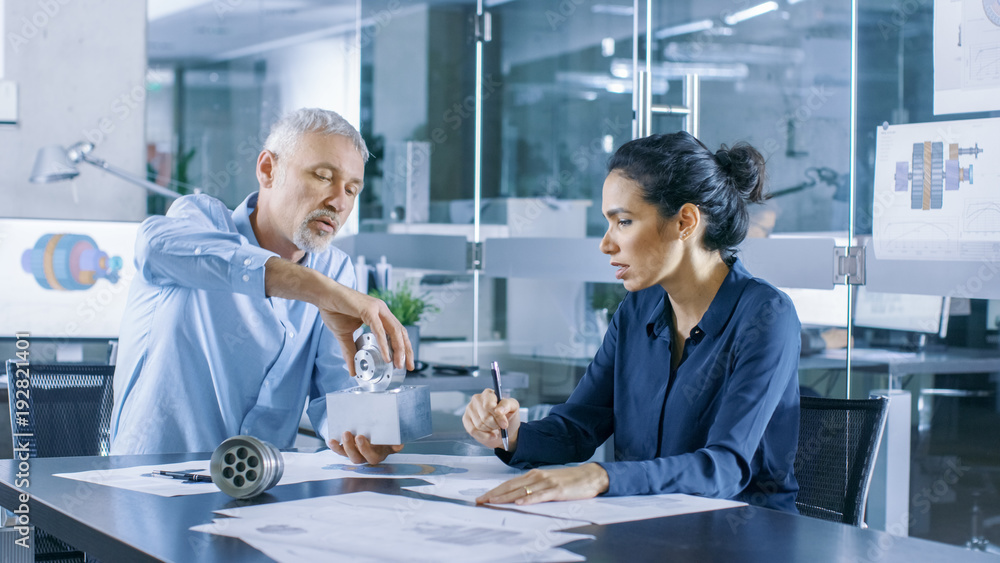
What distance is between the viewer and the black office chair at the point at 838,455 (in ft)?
6.15

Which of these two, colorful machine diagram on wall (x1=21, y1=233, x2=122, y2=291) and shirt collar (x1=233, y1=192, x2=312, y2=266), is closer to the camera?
shirt collar (x1=233, y1=192, x2=312, y2=266)

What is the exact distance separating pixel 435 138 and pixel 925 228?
2691 millimetres

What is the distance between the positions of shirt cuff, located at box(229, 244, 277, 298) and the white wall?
3.18 meters

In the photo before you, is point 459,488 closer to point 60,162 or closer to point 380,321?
point 380,321

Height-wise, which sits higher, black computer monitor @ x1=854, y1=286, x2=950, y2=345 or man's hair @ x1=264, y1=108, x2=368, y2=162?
man's hair @ x1=264, y1=108, x2=368, y2=162

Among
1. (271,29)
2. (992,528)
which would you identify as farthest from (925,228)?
(271,29)

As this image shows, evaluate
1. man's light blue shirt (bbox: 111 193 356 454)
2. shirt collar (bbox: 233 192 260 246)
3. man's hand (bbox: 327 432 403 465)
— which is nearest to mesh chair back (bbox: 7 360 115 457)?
man's light blue shirt (bbox: 111 193 356 454)

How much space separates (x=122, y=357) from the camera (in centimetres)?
219

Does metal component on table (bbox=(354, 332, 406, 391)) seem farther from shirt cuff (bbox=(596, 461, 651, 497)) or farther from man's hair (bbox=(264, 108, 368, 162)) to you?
man's hair (bbox=(264, 108, 368, 162))

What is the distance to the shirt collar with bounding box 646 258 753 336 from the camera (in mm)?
1870

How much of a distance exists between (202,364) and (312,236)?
360 millimetres

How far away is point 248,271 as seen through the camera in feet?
6.08

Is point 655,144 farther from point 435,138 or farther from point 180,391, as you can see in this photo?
point 435,138

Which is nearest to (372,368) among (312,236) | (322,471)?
(322,471)
